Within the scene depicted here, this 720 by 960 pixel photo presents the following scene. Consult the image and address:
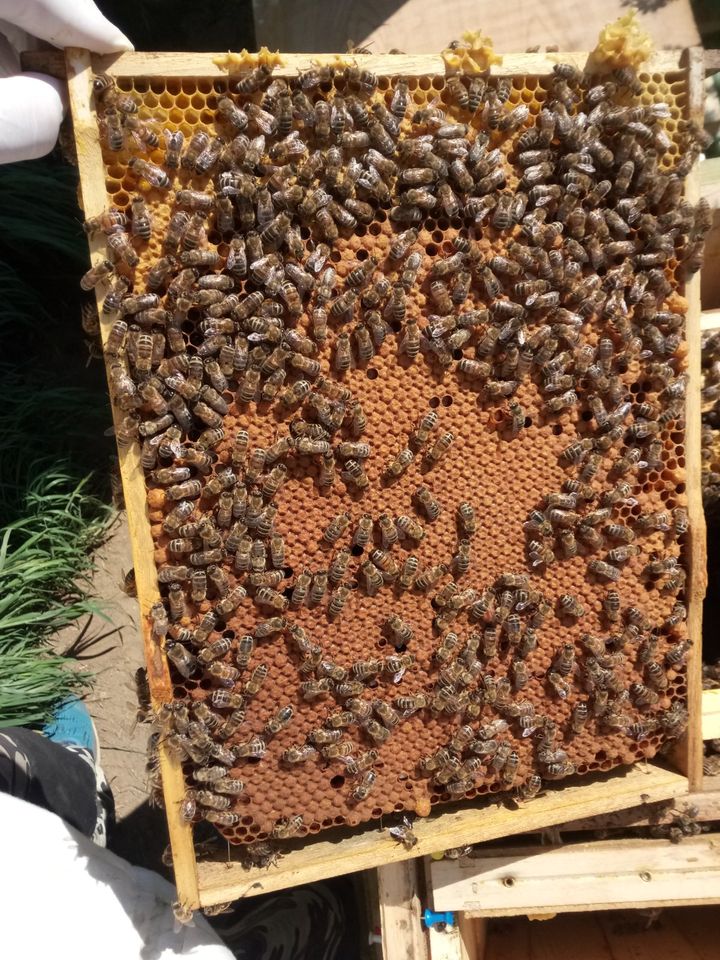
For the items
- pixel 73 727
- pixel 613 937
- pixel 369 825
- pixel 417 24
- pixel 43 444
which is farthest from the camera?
pixel 43 444

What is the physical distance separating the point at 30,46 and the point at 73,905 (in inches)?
129

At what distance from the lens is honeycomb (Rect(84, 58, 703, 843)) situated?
2215mm

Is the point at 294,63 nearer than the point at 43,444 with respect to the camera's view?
Yes

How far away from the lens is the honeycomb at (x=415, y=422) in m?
2.21

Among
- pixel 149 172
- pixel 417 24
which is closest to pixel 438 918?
pixel 149 172

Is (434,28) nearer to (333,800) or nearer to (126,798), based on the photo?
(333,800)

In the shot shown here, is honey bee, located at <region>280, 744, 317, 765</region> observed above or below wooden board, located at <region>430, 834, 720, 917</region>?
above

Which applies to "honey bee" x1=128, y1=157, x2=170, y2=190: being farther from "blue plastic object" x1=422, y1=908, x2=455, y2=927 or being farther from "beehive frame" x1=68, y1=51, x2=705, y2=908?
"blue plastic object" x1=422, y1=908, x2=455, y2=927

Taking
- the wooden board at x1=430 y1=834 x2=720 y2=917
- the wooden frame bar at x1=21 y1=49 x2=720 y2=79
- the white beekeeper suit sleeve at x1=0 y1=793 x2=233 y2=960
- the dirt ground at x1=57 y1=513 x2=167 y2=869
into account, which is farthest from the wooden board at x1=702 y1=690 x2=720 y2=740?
the dirt ground at x1=57 y1=513 x2=167 y2=869

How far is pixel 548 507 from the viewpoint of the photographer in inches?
99.0

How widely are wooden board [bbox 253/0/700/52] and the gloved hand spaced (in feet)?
3.92

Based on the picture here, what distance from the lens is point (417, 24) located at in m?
3.00

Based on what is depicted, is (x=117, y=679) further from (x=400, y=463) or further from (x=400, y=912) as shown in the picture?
(x=400, y=463)

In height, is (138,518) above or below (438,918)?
above
